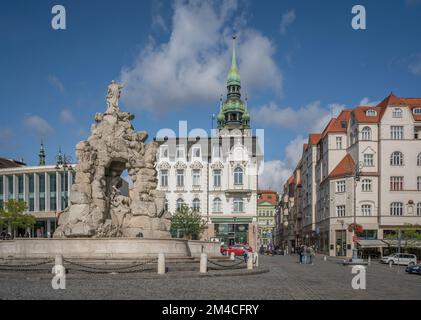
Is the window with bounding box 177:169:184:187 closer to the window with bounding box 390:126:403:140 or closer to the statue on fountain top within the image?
the window with bounding box 390:126:403:140

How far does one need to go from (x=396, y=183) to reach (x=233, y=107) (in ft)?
137

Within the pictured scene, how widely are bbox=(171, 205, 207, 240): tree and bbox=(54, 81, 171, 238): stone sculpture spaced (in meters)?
38.4

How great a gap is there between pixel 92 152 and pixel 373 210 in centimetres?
4264

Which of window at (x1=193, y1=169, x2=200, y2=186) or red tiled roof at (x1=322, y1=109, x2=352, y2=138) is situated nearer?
red tiled roof at (x1=322, y1=109, x2=352, y2=138)

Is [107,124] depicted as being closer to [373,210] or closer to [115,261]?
[115,261]

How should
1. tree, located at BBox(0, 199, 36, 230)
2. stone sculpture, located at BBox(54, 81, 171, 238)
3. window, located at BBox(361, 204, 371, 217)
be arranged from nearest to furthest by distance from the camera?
stone sculpture, located at BBox(54, 81, 171, 238)
window, located at BBox(361, 204, 371, 217)
tree, located at BBox(0, 199, 36, 230)

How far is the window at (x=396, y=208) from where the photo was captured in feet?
203

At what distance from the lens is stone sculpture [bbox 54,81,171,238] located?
92.1ft

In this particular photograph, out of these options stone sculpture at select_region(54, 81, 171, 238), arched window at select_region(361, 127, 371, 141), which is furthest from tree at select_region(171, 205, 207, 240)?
stone sculpture at select_region(54, 81, 171, 238)

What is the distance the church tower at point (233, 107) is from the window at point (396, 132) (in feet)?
126

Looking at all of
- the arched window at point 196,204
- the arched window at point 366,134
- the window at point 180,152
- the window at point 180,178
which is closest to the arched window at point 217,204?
the arched window at point 196,204

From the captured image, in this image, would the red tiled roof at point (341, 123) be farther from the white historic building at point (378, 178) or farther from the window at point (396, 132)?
the window at point (396, 132)

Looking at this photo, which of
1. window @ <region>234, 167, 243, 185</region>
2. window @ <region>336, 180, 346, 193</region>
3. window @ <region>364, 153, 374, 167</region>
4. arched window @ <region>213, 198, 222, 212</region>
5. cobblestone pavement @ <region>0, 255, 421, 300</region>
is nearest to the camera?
cobblestone pavement @ <region>0, 255, 421, 300</region>
